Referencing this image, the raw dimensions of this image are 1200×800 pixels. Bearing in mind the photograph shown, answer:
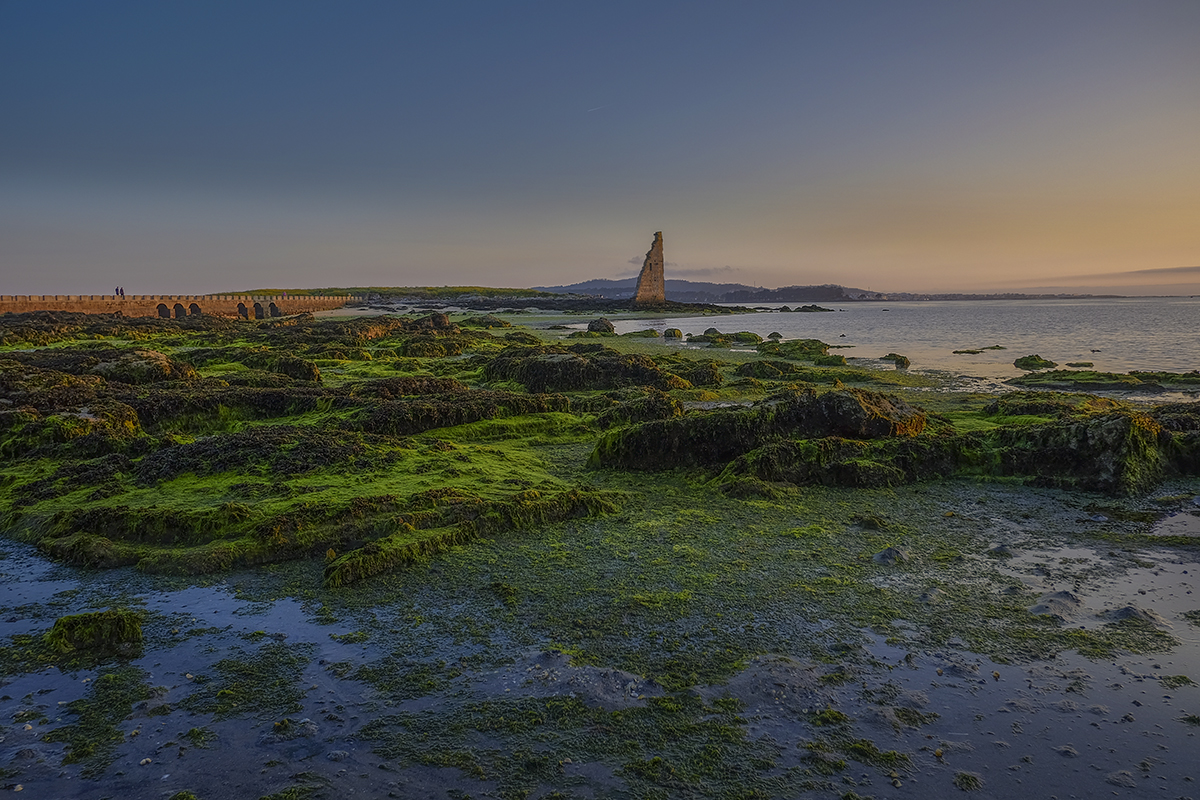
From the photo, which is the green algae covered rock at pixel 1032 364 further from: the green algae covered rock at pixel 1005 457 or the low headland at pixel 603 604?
the green algae covered rock at pixel 1005 457

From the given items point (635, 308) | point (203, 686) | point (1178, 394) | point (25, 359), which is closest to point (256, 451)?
point (203, 686)

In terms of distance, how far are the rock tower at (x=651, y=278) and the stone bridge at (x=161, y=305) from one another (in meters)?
37.3

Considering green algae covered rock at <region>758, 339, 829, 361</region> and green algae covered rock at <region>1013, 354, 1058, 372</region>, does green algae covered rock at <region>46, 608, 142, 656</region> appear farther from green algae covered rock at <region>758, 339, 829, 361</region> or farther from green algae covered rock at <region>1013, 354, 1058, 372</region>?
green algae covered rock at <region>1013, 354, 1058, 372</region>

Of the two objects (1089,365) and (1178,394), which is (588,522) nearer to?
(1178,394)

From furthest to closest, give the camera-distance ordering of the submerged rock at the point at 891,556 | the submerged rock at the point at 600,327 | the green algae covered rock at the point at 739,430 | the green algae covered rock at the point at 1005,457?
the submerged rock at the point at 600,327, the green algae covered rock at the point at 739,430, the green algae covered rock at the point at 1005,457, the submerged rock at the point at 891,556

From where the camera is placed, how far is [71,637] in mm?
4273

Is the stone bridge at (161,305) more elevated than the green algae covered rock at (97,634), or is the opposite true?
the stone bridge at (161,305)

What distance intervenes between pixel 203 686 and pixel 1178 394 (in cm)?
1928

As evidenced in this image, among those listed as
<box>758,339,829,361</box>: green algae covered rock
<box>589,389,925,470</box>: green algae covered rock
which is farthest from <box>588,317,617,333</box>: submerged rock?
<box>589,389,925,470</box>: green algae covered rock

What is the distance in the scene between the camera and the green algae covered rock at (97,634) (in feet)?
13.9

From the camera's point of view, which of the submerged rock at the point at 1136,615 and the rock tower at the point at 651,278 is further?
the rock tower at the point at 651,278

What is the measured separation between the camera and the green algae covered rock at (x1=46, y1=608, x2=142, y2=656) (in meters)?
4.24

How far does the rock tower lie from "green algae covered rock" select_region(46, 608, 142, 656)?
78826 millimetres

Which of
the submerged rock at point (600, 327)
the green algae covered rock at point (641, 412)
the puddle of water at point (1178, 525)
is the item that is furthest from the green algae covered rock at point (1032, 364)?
the submerged rock at point (600, 327)
